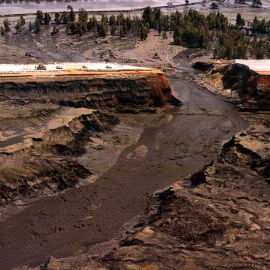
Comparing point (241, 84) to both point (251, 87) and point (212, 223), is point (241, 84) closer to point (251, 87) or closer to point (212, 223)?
point (251, 87)

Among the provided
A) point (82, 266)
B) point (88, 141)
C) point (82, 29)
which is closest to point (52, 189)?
point (88, 141)

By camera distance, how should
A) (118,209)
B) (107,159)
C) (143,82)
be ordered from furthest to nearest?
(143,82)
(107,159)
(118,209)

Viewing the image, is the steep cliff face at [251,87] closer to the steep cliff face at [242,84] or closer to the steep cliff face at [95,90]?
the steep cliff face at [242,84]

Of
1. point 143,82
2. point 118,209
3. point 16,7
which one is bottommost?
point 118,209

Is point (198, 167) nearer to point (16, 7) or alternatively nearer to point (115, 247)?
point (115, 247)

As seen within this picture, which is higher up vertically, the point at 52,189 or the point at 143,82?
the point at 143,82

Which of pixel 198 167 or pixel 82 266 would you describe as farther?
pixel 198 167
